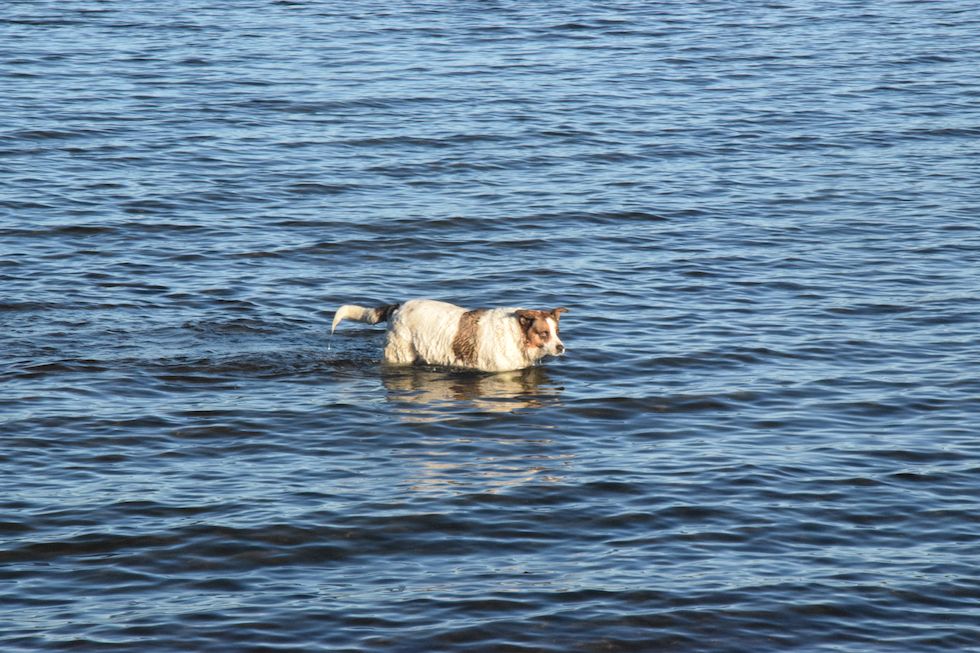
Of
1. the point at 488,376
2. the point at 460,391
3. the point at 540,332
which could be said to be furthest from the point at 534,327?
the point at 460,391

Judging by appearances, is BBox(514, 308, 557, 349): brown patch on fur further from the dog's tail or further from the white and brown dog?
the dog's tail

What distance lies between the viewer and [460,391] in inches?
615

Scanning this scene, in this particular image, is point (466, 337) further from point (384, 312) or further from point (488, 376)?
point (384, 312)

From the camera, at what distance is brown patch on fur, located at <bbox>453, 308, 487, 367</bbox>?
1577 cm

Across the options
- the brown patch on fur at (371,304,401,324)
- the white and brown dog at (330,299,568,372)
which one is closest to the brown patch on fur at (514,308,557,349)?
the white and brown dog at (330,299,568,372)

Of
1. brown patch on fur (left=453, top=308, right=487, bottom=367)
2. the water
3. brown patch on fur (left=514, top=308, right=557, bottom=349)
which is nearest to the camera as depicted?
the water

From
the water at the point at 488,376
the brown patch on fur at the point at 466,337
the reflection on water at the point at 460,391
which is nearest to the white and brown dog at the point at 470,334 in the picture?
the brown patch on fur at the point at 466,337

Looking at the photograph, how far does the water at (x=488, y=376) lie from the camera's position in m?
11.1

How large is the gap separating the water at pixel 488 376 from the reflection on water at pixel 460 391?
0.18ft

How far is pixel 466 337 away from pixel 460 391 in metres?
0.61

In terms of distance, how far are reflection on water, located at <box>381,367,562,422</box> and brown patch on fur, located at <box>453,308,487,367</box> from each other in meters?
0.33

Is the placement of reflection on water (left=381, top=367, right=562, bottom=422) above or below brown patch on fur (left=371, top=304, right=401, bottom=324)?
below

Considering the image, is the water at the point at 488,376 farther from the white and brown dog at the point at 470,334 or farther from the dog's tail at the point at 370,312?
the dog's tail at the point at 370,312

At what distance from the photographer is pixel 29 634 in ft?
33.8
